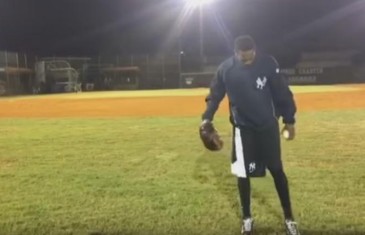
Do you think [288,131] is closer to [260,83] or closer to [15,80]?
[260,83]

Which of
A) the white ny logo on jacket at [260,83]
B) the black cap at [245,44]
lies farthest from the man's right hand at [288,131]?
the black cap at [245,44]

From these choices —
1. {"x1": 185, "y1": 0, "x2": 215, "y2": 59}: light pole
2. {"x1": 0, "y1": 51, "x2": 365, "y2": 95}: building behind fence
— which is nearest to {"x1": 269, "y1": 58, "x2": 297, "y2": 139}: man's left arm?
{"x1": 0, "y1": 51, "x2": 365, "y2": 95}: building behind fence

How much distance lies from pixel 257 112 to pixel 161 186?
90.1 inches

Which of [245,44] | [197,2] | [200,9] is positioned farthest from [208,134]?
[197,2]

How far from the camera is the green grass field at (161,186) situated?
16.3 ft

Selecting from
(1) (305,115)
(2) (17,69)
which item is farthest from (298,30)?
(1) (305,115)

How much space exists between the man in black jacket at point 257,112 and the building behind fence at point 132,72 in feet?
112

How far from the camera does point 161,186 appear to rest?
651 centimetres

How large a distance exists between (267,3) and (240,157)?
42.5m

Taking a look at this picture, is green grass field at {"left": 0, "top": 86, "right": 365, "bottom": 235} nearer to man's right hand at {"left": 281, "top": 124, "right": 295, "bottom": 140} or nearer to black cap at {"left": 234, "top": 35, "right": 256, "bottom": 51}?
man's right hand at {"left": 281, "top": 124, "right": 295, "bottom": 140}

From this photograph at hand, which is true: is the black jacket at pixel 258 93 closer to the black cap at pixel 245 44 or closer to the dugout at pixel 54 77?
the black cap at pixel 245 44

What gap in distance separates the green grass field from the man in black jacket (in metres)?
0.51

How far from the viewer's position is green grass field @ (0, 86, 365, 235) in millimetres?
4953

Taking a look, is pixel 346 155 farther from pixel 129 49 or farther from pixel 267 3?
pixel 129 49
